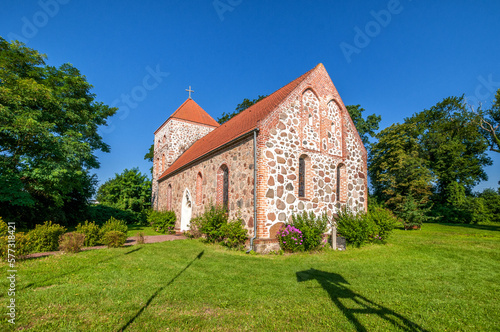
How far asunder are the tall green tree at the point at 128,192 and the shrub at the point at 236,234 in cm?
2040

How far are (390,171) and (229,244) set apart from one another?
23.4m

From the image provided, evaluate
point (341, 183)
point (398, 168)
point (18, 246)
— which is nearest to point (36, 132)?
point (18, 246)

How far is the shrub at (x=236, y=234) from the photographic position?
373 inches

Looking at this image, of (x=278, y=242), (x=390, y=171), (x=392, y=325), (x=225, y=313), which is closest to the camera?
(x=392, y=325)

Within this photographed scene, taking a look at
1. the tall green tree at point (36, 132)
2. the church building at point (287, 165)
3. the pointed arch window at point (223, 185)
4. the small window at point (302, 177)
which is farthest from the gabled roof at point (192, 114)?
the small window at point (302, 177)

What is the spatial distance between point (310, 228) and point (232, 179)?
3.88 metres

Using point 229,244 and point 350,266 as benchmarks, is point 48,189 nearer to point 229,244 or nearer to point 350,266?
point 229,244

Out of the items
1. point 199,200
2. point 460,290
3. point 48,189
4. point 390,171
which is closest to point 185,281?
point 460,290

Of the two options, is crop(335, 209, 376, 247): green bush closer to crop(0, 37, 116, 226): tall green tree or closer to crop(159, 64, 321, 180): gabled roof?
crop(159, 64, 321, 180): gabled roof

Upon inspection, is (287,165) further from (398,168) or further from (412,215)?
(398,168)

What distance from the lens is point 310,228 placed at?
30.6 ft

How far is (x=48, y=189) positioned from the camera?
39.1 ft

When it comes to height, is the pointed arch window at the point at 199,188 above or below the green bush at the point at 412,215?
above

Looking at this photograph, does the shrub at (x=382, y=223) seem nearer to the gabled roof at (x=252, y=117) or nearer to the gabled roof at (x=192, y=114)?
the gabled roof at (x=252, y=117)
